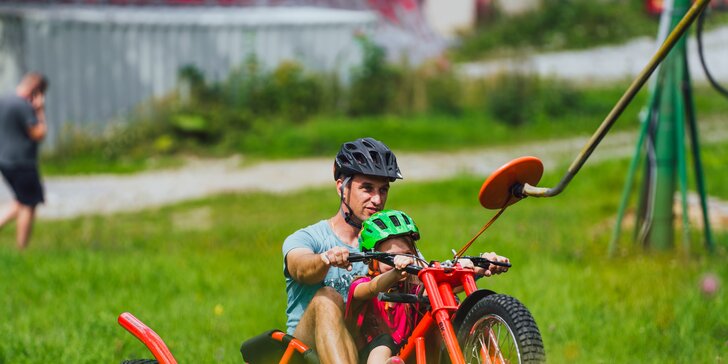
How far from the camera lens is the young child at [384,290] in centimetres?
427

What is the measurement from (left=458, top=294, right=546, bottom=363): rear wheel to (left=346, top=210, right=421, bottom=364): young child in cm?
27

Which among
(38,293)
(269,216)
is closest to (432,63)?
(269,216)

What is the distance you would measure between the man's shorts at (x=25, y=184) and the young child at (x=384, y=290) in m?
7.29

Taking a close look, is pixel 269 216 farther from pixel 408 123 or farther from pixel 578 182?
pixel 408 123

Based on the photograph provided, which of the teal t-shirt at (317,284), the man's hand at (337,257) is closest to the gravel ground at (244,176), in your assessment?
the teal t-shirt at (317,284)

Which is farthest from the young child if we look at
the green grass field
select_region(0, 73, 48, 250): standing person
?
select_region(0, 73, 48, 250): standing person

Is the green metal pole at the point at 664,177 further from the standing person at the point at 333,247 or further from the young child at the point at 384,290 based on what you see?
the young child at the point at 384,290

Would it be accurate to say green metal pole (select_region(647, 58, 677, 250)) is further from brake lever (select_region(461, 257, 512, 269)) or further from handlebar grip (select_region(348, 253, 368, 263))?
handlebar grip (select_region(348, 253, 368, 263))

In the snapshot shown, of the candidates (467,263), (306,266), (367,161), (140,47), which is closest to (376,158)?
(367,161)

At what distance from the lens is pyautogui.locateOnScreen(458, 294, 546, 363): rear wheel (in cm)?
376

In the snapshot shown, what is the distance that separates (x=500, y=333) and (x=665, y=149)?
5.48 metres

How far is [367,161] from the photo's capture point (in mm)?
4566

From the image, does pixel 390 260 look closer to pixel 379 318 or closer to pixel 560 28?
pixel 379 318

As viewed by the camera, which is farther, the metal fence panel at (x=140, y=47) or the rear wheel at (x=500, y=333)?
the metal fence panel at (x=140, y=47)
